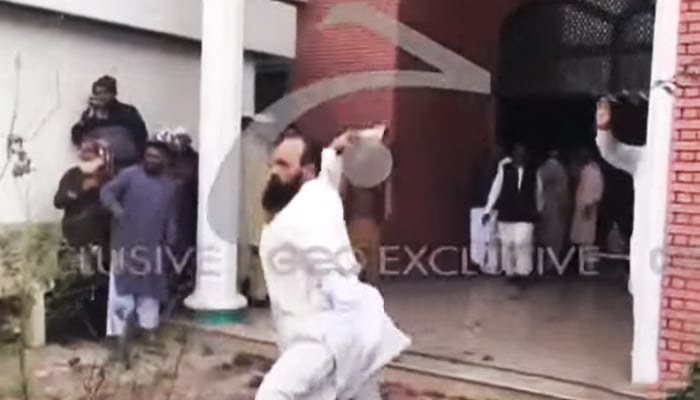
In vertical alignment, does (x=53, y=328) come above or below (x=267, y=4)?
below

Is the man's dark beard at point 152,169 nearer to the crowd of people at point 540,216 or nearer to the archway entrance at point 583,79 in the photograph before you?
the crowd of people at point 540,216

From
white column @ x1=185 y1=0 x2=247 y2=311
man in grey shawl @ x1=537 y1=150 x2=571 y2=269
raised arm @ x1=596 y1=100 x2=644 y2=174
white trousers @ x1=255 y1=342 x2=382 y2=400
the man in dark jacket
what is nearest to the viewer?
white trousers @ x1=255 y1=342 x2=382 y2=400

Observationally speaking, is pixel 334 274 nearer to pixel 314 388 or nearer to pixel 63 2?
pixel 314 388

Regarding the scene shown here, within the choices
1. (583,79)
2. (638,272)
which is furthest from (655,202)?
(583,79)

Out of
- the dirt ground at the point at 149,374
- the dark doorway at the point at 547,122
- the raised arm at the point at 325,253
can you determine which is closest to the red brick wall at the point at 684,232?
the dirt ground at the point at 149,374

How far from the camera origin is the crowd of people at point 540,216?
10383mm

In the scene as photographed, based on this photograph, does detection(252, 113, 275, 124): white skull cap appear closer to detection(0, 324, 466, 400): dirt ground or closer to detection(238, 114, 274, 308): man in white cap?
detection(238, 114, 274, 308): man in white cap

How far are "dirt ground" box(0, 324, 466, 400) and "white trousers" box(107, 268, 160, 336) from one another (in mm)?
175

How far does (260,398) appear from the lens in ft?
13.3

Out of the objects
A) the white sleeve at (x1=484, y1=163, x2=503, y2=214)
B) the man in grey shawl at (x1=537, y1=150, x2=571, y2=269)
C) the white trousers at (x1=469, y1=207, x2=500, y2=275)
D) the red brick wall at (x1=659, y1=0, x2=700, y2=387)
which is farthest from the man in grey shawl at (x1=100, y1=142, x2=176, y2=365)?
the man in grey shawl at (x1=537, y1=150, x2=571, y2=269)

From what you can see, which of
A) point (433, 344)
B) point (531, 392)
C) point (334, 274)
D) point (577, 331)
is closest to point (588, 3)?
point (577, 331)

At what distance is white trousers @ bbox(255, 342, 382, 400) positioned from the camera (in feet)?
Result: 13.3

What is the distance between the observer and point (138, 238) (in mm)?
7211

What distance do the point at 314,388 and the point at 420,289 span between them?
20.5ft
